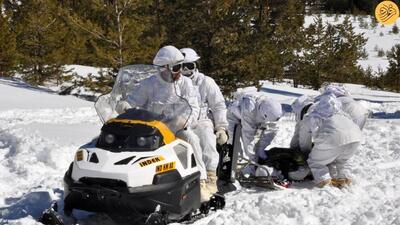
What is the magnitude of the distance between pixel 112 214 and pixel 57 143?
445cm

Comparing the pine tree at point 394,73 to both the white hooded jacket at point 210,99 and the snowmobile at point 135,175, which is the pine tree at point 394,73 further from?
the snowmobile at point 135,175

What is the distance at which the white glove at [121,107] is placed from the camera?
545cm

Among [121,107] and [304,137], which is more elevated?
[121,107]

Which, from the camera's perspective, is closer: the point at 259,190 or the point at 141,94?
the point at 141,94

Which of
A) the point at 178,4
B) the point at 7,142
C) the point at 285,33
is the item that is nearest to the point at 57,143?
the point at 7,142

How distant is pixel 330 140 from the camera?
6.74 metres

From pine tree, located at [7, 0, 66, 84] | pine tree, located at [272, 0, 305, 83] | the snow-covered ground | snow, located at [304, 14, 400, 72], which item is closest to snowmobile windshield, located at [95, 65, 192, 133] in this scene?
the snow-covered ground

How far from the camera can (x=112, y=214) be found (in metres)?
4.58

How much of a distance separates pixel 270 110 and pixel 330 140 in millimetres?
926

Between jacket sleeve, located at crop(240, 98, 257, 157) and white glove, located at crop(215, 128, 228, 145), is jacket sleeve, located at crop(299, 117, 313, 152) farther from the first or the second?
white glove, located at crop(215, 128, 228, 145)

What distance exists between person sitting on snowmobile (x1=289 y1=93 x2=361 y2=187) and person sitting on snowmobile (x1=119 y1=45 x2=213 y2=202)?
5.92ft

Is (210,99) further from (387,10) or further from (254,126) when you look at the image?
(387,10)

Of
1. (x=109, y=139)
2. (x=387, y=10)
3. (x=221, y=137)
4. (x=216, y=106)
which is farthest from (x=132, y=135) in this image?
(x=387, y=10)

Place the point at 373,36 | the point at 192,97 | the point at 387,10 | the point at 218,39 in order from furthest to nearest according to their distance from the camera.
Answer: the point at 373,36
the point at 387,10
the point at 218,39
the point at 192,97
